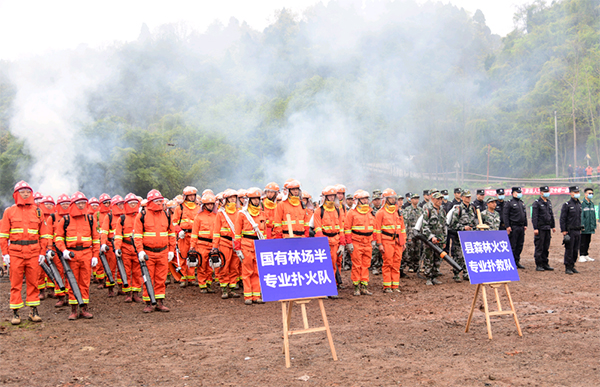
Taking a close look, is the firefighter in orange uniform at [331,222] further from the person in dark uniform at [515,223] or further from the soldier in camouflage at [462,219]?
the person in dark uniform at [515,223]

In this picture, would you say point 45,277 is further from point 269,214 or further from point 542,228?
point 542,228

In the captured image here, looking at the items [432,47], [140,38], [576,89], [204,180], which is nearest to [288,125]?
[204,180]

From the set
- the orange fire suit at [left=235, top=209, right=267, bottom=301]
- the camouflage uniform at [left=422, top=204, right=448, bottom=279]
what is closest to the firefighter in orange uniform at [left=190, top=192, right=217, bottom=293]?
the orange fire suit at [left=235, top=209, right=267, bottom=301]

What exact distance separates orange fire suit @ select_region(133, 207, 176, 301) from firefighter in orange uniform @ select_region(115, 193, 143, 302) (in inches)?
31.4

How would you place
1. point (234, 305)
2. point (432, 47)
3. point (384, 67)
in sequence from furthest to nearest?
point (432, 47) → point (384, 67) → point (234, 305)

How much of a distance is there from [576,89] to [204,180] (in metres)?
36.5

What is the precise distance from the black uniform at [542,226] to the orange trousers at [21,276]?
12.0m

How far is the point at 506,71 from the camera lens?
56969 mm

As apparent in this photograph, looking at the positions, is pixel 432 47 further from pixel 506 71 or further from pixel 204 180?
pixel 204 180

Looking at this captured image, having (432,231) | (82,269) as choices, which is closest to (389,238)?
(432,231)

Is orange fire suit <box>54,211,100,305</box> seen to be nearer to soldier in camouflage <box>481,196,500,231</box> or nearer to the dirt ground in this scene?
the dirt ground

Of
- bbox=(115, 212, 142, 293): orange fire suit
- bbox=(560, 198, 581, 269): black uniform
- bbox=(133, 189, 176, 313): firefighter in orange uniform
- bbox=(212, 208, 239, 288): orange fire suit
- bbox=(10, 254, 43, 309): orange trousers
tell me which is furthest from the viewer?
bbox=(560, 198, 581, 269): black uniform

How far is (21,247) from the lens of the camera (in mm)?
8273

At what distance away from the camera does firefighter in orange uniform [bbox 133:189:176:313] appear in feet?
29.9
